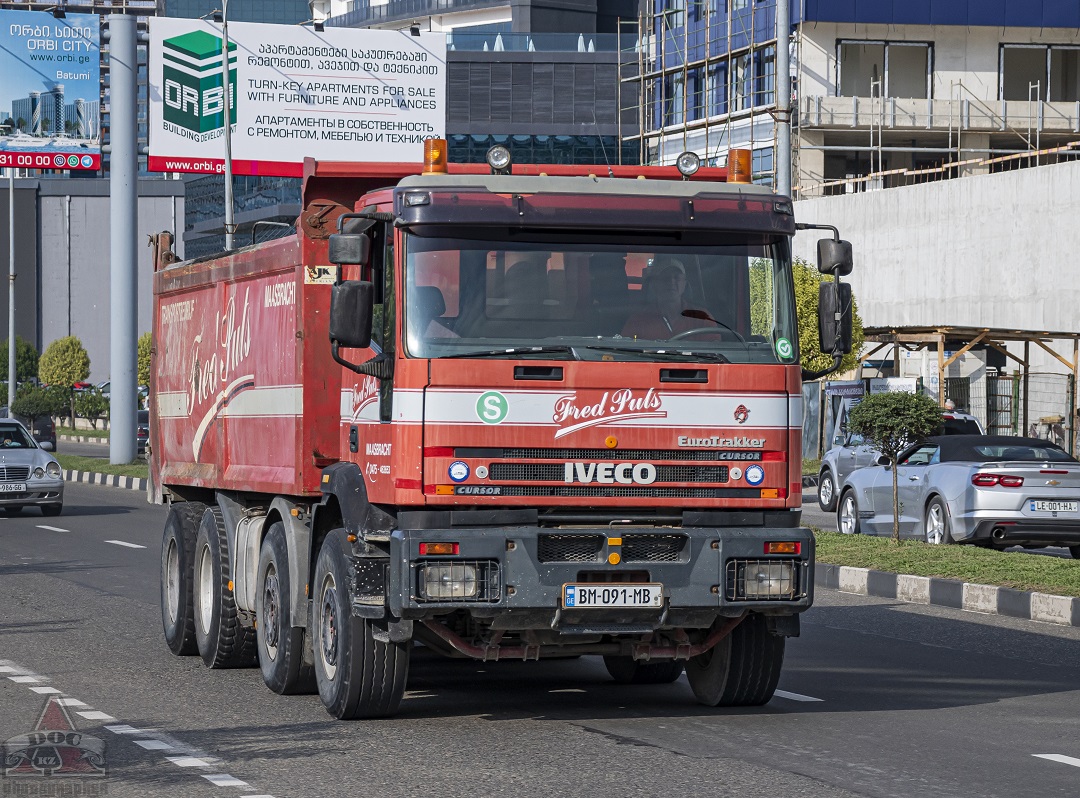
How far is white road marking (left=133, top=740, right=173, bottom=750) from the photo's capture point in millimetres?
8469

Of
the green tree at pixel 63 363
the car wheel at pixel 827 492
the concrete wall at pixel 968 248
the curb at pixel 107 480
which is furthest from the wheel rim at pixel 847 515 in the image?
the green tree at pixel 63 363

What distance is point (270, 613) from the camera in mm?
10688

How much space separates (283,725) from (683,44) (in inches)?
2349

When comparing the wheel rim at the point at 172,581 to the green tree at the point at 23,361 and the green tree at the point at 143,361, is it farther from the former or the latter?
the green tree at the point at 23,361

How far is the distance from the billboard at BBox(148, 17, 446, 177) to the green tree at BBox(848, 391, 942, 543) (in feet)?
66.1

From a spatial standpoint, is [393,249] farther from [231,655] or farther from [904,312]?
[904,312]

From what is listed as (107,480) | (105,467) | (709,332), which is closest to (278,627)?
(709,332)

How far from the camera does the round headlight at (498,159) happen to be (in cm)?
909

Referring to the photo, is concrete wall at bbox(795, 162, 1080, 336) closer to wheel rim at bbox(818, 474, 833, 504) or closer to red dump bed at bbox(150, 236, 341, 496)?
wheel rim at bbox(818, 474, 833, 504)

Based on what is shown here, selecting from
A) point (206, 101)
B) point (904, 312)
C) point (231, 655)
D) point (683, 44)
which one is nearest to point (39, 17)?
point (206, 101)

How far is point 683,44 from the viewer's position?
66.8m

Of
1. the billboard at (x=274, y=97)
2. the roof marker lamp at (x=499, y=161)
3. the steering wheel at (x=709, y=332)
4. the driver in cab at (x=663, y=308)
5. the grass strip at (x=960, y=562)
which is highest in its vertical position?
the billboard at (x=274, y=97)

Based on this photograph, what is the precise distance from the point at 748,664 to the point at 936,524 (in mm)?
11329

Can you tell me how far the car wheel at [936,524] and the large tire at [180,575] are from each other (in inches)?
380
